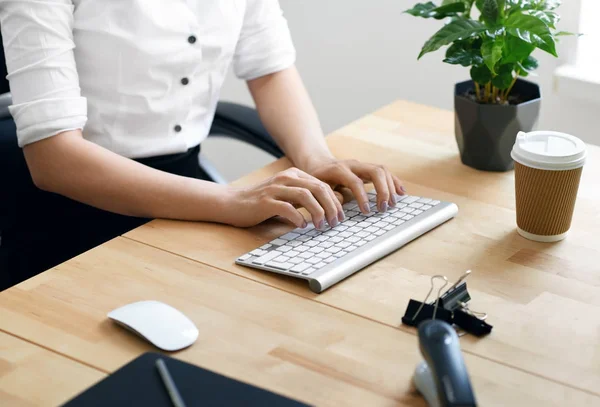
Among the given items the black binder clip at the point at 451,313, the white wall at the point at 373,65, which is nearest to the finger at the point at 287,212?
the black binder clip at the point at 451,313

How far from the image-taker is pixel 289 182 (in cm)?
120

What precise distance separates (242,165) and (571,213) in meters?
1.66

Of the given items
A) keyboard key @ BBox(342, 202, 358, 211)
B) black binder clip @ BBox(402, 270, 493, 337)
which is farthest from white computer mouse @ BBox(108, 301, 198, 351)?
keyboard key @ BBox(342, 202, 358, 211)

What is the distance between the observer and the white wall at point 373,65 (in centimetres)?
193

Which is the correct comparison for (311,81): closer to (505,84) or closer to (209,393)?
(505,84)

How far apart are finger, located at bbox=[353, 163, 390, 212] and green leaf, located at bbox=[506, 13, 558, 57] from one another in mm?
292

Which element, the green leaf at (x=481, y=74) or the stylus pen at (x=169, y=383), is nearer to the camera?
the stylus pen at (x=169, y=383)

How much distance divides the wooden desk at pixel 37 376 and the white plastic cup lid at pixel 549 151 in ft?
2.09

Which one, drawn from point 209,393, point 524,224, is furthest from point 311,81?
point 209,393

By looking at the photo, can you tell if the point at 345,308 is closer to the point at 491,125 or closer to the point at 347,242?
the point at 347,242

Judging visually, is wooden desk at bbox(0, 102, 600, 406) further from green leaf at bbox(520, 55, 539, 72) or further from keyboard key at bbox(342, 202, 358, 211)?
green leaf at bbox(520, 55, 539, 72)

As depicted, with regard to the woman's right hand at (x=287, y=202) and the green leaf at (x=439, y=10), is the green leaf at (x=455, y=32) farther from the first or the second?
the woman's right hand at (x=287, y=202)

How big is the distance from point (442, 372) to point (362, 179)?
60 centimetres

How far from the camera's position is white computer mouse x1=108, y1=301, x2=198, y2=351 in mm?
907
